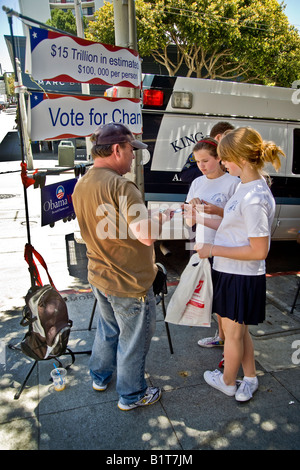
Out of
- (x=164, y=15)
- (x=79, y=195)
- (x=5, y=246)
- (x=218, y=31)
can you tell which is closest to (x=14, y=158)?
(x=164, y=15)

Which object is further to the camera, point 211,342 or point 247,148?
point 211,342

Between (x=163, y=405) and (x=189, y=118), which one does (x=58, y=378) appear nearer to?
(x=163, y=405)

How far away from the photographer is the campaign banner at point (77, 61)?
265cm

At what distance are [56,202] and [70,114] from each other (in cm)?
81

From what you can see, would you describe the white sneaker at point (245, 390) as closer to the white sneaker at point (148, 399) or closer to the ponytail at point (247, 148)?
the white sneaker at point (148, 399)

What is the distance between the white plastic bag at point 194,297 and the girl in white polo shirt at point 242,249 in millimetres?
68

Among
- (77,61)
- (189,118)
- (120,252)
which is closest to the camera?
(120,252)

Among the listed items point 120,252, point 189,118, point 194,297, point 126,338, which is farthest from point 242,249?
point 189,118

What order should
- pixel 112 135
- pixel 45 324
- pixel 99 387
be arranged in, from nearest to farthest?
pixel 112 135 → pixel 45 324 → pixel 99 387

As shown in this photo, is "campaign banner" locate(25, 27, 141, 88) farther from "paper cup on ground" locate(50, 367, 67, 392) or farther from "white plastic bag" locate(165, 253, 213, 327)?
"paper cup on ground" locate(50, 367, 67, 392)

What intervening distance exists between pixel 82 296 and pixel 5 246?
2571 millimetres

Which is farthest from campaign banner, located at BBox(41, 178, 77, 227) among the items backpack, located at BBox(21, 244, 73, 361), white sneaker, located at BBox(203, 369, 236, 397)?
white sneaker, located at BBox(203, 369, 236, 397)

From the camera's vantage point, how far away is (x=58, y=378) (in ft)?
8.66

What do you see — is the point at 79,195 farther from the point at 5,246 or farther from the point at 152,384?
the point at 5,246
